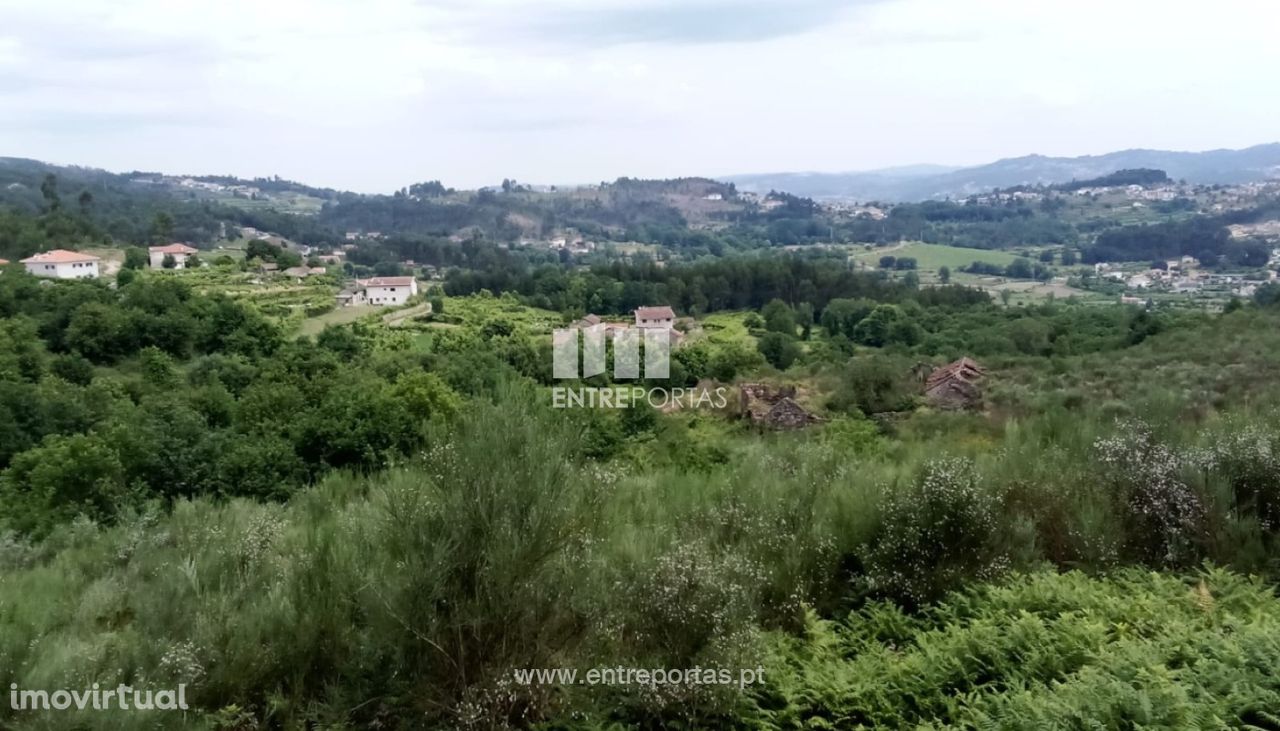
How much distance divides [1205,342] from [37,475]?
20794mm

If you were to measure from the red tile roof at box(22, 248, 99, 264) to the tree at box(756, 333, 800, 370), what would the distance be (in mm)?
30548

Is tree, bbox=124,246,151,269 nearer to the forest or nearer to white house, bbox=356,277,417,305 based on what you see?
white house, bbox=356,277,417,305

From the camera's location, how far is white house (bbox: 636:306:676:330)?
27.0m

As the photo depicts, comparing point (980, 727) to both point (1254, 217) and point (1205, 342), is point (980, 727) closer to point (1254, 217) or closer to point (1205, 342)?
point (1205, 342)

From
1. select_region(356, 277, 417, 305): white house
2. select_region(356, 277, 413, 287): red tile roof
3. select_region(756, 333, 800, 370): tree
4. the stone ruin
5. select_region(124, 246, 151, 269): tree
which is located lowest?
select_region(756, 333, 800, 370): tree

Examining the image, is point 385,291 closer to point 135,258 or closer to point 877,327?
point 135,258

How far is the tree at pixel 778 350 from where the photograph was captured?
79.3 ft

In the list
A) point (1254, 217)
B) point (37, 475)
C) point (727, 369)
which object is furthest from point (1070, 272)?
point (37, 475)

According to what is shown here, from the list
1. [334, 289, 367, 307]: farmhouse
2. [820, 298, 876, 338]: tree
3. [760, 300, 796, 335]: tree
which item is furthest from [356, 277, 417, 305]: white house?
[820, 298, 876, 338]: tree

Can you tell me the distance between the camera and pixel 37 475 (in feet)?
35.7

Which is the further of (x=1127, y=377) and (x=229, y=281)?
(x=229, y=281)

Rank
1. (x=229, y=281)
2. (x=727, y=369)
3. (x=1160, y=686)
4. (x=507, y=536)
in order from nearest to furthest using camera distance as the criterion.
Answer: (x=1160, y=686) < (x=507, y=536) < (x=727, y=369) < (x=229, y=281)

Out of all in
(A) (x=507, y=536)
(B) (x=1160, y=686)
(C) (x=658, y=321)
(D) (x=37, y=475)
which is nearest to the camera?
(B) (x=1160, y=686)

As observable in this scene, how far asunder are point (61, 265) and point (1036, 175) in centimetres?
13888
